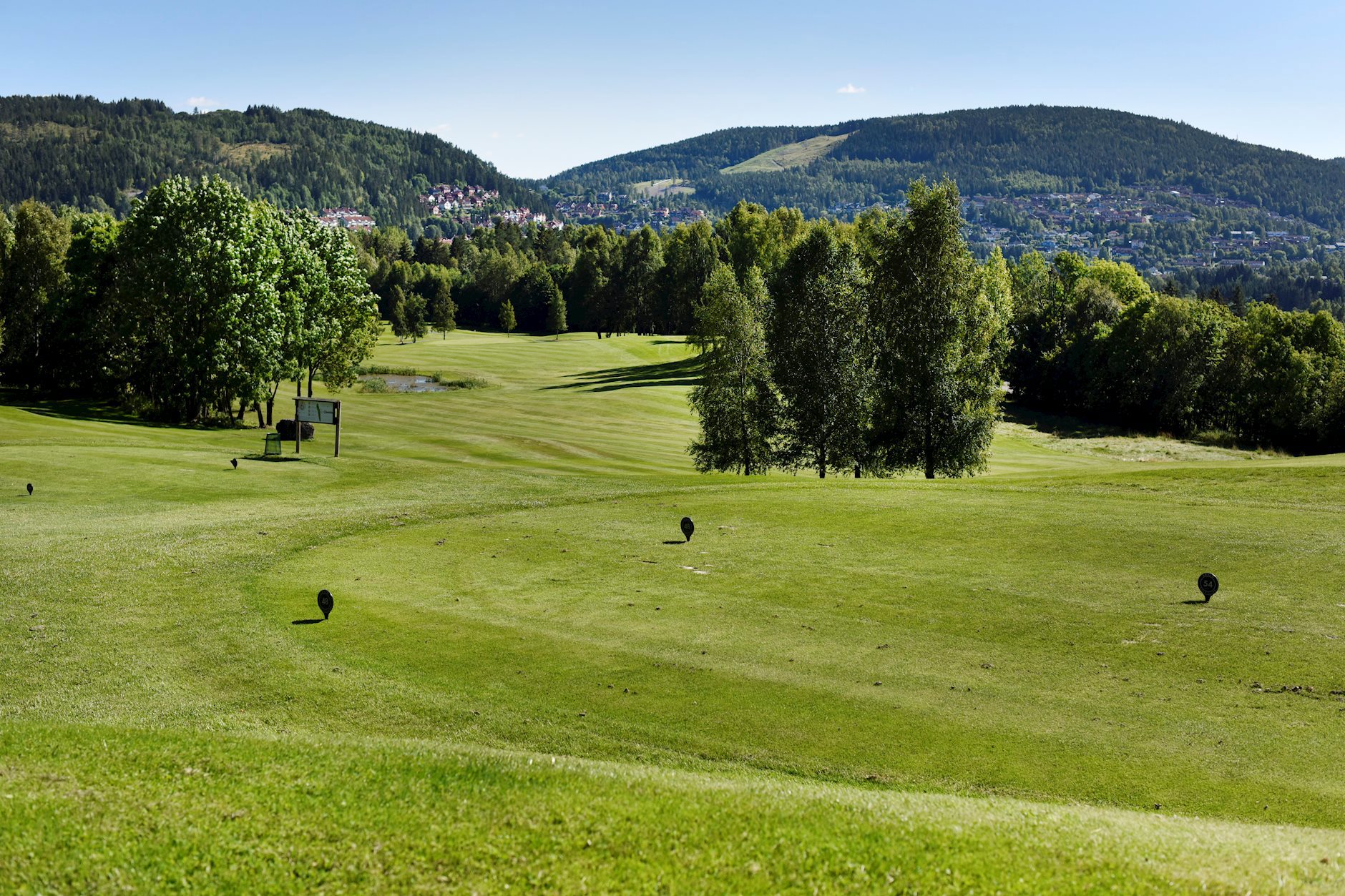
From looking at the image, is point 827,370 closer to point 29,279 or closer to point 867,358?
point 867,358

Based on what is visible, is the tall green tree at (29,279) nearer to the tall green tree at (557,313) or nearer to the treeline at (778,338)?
the treeline at (778,338)

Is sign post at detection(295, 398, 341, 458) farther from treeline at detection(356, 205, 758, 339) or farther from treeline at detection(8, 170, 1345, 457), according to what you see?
treeline at detection(356, 205, 758, 339)

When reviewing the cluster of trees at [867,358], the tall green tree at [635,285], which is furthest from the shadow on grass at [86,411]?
the tall green tree at [635,285]

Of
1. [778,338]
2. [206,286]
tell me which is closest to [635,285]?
[778,338]

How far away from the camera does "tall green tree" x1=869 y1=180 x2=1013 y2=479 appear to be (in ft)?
174

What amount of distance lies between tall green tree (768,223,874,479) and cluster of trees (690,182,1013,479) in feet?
0.28

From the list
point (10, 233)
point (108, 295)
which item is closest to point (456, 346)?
point (10, 233)

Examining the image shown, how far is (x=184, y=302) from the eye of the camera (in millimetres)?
60844

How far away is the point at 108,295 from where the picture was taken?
70.7 m

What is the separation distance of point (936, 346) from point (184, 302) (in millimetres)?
47286

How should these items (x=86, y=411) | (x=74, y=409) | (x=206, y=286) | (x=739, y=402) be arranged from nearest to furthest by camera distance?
1. (x=206, y=286)
2. (x=739, y=402)
3. (x=86, y=411)
4. (x=74, y=409)

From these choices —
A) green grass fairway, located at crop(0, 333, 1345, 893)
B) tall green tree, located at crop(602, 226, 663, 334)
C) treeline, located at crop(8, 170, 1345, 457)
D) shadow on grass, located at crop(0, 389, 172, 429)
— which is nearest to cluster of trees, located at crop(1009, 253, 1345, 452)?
treeline, located at crop(8, 170, 1345, 457)

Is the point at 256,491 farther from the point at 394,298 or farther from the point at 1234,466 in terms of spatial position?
the point at 394,298

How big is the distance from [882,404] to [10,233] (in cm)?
7993
